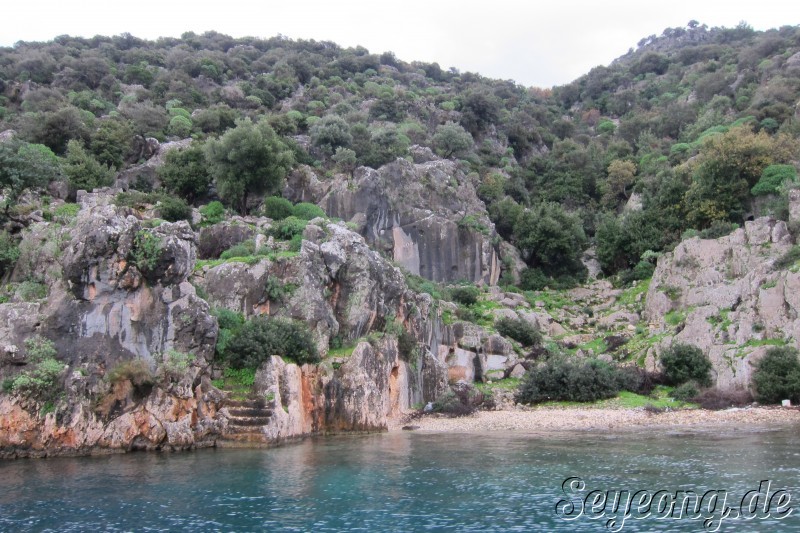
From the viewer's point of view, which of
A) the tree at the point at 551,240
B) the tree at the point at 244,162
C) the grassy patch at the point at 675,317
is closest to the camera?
the grassy patch at the point at 675,317

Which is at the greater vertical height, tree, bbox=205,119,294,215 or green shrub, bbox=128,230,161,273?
tree, bbox=205,119,294,215

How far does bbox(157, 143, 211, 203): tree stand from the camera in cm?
5384

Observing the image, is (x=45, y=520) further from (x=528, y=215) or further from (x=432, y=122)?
(x=432, y=122)

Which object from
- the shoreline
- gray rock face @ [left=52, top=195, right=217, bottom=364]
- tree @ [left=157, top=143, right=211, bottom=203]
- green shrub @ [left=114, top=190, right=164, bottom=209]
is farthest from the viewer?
tree @ [left=157, top=143, right=211, bottom=203]

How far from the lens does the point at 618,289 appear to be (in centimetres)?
6112

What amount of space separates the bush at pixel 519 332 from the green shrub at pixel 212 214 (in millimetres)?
21862

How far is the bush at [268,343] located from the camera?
94.2 feet

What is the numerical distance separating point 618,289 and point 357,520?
50.7 metres

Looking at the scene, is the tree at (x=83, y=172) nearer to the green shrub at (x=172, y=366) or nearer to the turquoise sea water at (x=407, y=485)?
the green shrub at (x=172, y=366)

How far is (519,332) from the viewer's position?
159 feet

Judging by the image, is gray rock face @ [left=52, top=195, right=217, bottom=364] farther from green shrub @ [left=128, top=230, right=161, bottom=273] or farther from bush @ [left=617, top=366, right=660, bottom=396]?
bush @ [left=617, top=366, right=660, bottom=396]

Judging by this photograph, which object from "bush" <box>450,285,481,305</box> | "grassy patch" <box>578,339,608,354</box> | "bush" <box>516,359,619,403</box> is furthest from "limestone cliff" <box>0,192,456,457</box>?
"bush" <box>450,285,481,305</box>

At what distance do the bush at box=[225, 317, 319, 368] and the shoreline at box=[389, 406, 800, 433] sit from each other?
656 cm

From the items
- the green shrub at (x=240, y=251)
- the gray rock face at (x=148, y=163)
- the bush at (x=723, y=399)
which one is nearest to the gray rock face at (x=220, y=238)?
the green shrub at (x=240, y=251)
